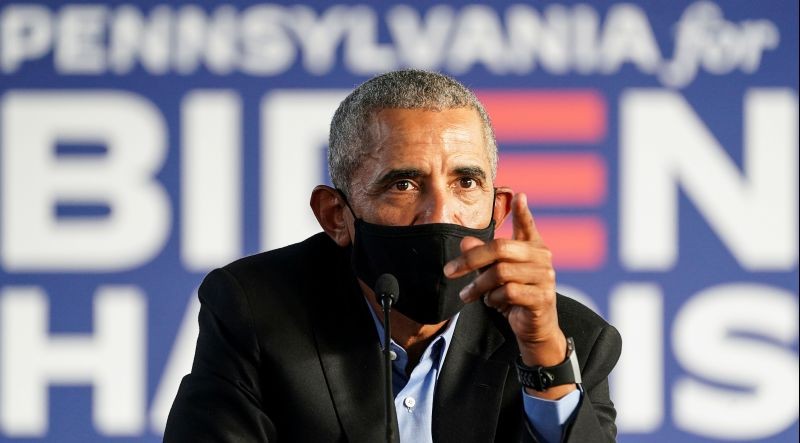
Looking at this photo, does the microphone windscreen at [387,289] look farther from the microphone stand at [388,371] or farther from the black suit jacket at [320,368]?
the black suit jacket at [320,368]

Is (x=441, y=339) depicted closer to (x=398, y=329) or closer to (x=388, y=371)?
(x=398, y=329)

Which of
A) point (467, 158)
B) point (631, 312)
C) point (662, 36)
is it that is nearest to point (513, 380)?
point (467, 158)

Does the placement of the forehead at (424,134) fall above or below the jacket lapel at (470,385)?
above

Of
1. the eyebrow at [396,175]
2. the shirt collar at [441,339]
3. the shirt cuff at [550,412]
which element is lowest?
the shirt cuff at [550,412]

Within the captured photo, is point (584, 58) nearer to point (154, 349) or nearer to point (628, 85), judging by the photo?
point (628, 85)

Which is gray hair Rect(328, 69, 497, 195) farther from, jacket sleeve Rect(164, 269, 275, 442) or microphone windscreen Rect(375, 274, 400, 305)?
microphone windscreen Rect(375, 274, 400, 305)

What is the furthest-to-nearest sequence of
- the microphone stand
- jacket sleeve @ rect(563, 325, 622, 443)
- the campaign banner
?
the campaign banner → jacket sleeve @ rect(563, 325, 622, 443) → the microphone stand

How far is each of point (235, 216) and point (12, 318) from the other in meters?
0.82

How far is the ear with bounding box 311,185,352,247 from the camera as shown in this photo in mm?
2215

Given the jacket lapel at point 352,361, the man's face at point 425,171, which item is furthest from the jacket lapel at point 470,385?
the man's face at point 425,171

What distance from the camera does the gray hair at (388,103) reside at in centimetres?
211

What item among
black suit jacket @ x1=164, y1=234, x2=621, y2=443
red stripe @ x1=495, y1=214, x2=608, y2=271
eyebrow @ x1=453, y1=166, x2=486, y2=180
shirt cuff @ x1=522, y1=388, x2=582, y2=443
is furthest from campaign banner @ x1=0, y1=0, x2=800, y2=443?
shirt cuff @ x1=522, y1=388, x2=582, y2=443

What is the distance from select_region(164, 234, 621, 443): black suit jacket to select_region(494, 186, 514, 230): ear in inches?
7.2

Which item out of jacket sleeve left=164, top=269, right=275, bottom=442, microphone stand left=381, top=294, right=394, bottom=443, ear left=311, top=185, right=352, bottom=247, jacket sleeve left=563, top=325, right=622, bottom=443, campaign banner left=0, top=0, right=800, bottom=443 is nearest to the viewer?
microphone stand left=381, top=294, right=394, bottom=443
